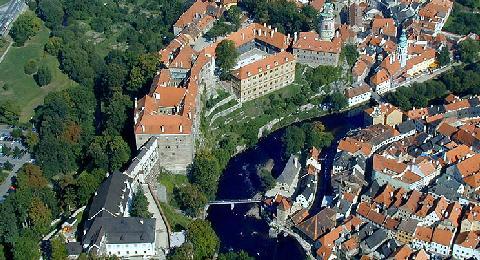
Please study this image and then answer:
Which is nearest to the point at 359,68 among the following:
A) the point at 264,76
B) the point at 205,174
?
the point at 264,76

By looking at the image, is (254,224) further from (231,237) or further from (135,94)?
(135,94)

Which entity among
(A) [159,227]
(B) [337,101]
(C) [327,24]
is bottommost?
(A) [159,227]

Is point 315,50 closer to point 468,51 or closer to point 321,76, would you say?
point 321,76

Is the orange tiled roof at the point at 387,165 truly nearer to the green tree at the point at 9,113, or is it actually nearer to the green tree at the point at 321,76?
the green tree at the point at 321,76

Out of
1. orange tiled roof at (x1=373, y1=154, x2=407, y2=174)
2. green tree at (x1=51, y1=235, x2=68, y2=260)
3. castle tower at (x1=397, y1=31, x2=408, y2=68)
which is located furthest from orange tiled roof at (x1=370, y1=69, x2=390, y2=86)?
green tree at (x1=51, y1=235, x2=68, y2=260)

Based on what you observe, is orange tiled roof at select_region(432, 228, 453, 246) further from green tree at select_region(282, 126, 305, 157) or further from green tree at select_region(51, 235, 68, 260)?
green tree at select_region(51, 235, 68, 260)

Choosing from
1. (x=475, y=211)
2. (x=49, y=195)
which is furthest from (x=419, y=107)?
(x=49, y=195)
